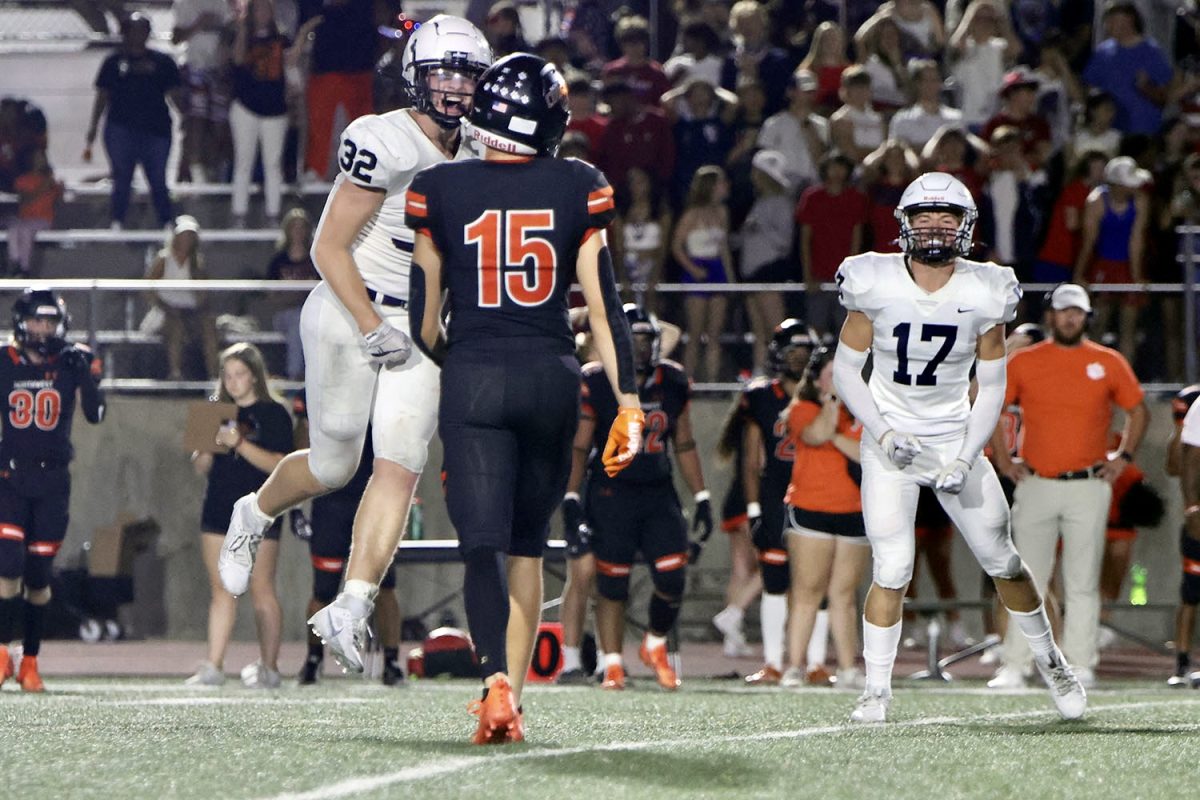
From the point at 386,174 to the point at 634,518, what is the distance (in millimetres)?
4504

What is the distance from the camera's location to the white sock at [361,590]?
635cm

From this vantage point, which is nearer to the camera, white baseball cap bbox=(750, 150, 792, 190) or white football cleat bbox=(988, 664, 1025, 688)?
white football cleat bbox=(988, 664, 1025, 688)

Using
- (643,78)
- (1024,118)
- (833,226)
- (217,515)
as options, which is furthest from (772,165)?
(217,515)

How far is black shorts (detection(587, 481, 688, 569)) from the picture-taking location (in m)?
10.8

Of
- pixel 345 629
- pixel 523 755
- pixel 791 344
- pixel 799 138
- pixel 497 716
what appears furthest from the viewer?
pixel 799 138

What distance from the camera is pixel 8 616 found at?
10.4 meters

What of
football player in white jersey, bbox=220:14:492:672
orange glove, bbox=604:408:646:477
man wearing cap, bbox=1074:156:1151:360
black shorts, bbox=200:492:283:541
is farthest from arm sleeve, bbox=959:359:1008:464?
man wearing cap, bbox=1074:156:1151:360

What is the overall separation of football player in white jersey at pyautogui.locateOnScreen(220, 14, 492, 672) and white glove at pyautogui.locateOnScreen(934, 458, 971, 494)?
1.82 m

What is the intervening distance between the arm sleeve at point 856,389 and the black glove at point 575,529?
335 cm

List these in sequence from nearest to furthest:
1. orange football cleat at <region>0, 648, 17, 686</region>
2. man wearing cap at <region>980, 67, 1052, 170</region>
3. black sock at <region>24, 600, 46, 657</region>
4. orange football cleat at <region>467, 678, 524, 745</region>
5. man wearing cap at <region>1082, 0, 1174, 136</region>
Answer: orange football cleat at <region>467, 678, 524, 745</region> < orange football cleat at <region>0, 648, 17, 686</region> < black sock at <region>24, 600, 46, 657</region> < man wearing cap at <region>980, 67, 1052, 170</region> < man wearing cap at <region>1082, 0, 1174, 136</region>

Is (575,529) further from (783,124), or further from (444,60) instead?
(783,124)

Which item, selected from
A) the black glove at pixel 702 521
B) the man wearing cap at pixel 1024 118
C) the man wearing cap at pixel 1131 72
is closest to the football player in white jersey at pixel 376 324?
the black glove at pixel 702 521

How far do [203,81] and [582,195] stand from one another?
11131 millimetres

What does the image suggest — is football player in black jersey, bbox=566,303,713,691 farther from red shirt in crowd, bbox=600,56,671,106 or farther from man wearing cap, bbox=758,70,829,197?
red shirt in crowd, bbox=600,56,671,106
